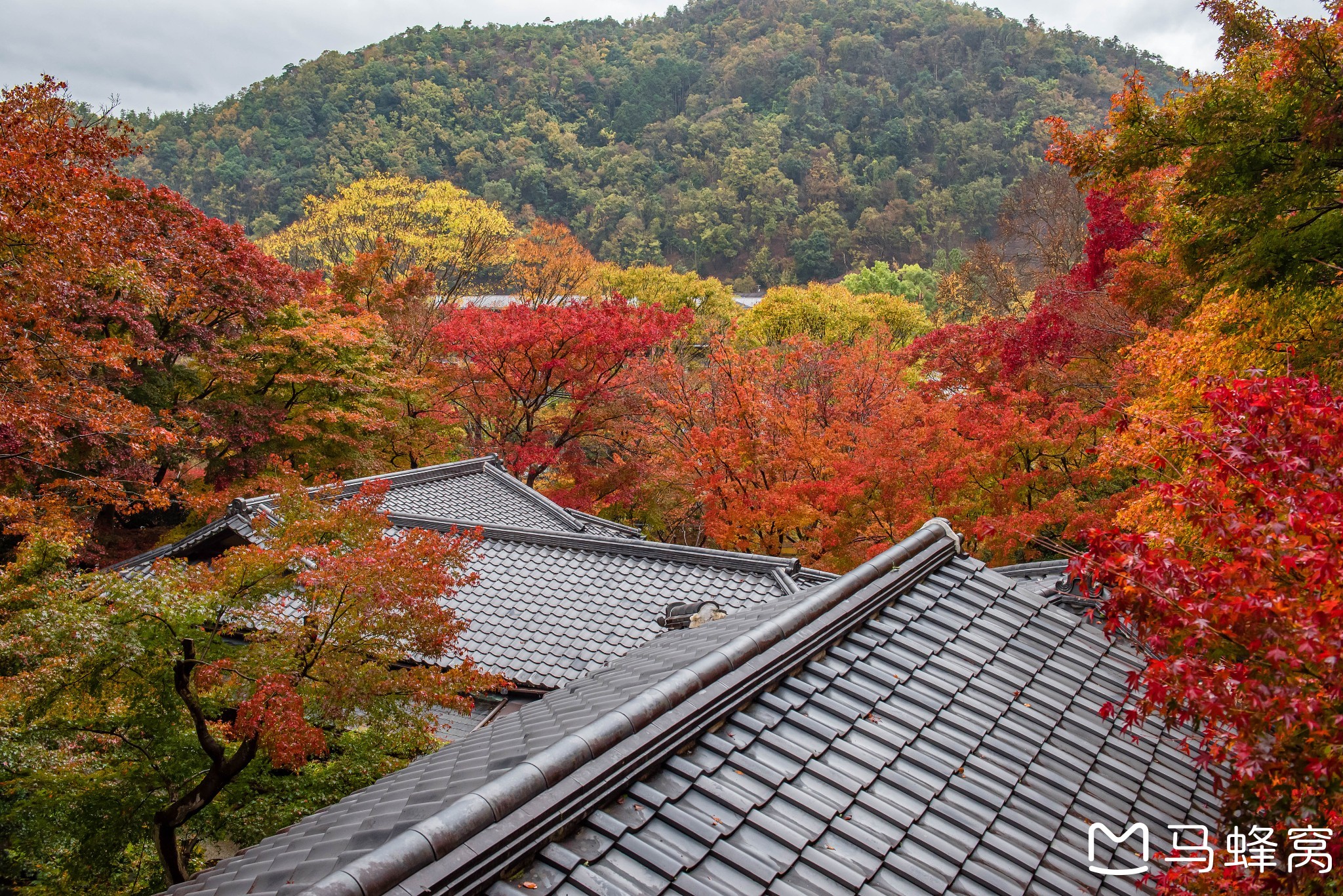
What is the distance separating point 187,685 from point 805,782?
5969 mm

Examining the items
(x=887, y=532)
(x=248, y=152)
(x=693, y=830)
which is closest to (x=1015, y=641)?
(x=693, y=830)

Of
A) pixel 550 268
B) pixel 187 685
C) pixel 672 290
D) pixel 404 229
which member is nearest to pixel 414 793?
pixel 187 685

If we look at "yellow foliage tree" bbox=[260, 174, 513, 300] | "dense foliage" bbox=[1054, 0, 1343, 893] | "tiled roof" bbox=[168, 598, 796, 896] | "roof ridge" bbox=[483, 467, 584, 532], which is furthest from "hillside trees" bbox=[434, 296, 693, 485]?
"tiled roof" bbox=[168, 598, 796, 896]

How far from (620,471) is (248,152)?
62.0 m

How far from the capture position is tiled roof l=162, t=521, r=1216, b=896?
2984 millimetres

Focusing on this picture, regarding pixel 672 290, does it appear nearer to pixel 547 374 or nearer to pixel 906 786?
pixel 547 374

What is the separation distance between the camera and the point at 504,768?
12.2 ft

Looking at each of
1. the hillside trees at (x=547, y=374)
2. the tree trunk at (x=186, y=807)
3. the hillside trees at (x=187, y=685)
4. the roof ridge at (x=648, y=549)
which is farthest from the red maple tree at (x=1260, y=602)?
the hillside trees at (x=547, y=374)

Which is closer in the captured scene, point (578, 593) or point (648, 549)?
point (578, 593)

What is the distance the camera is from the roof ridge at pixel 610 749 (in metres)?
2.70

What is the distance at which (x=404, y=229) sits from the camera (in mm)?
36906

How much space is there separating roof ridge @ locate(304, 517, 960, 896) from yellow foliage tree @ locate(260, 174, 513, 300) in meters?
35.7

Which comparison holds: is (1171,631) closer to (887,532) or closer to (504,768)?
(504,768)
